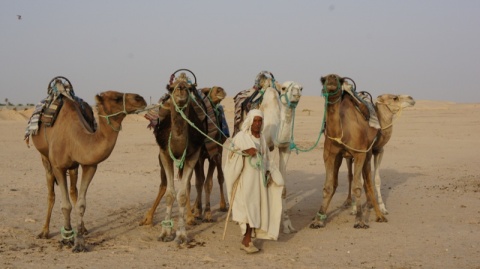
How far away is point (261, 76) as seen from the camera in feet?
31.8

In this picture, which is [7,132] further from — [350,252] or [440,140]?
[350,252]

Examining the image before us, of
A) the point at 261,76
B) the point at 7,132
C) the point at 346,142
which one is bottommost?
the point at 7,132

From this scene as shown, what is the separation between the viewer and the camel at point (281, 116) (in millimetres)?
9119

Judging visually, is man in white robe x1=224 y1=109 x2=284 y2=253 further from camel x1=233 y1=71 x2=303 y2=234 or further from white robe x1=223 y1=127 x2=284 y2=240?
camel x1=233 y1=71 x2=303 y2=234

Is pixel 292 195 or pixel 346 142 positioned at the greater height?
pixel 346 142

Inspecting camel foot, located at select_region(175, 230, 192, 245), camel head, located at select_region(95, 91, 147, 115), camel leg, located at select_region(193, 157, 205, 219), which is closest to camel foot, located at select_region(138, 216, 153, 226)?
camel leg, located at select_region(193, 157, 205, 219)

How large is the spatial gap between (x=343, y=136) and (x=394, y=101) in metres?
2.73

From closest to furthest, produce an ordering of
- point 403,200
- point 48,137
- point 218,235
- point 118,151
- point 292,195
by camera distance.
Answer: point 48,137 < point 218,235 < point 403,200 < point 292,195 < point 118,151

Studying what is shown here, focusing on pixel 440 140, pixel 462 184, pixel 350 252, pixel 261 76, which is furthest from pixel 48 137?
pixel 440 140

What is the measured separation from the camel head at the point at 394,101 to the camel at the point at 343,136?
6.13 feet

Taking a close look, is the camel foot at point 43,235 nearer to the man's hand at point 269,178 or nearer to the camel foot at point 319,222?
the man's hand at point 269,178

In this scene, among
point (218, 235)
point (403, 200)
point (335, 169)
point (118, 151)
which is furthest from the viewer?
point (118, 151)

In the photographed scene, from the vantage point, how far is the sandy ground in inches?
300

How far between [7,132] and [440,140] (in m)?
22.2
